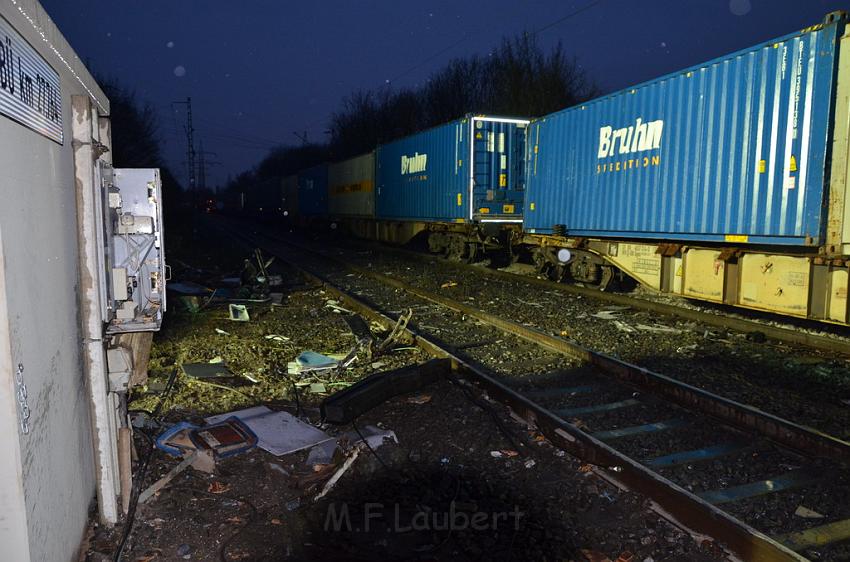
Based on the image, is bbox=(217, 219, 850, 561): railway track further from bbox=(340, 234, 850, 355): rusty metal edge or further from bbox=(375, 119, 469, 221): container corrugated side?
bbox=(375, 119, 469, 221): container corrugated side

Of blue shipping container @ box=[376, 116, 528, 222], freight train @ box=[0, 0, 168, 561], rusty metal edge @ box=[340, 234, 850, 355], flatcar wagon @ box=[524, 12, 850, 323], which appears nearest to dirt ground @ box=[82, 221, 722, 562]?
freight train @ box=[0, 0, 168, 561]

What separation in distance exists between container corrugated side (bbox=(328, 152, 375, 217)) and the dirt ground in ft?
62.6

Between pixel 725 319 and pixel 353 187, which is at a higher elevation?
pixel 353 187

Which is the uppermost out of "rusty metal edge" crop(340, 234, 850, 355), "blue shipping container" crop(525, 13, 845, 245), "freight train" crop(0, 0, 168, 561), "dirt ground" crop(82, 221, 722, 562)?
"blue shipping container" crop(525, 13, 845, 245)

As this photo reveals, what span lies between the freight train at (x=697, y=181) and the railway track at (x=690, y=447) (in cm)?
356

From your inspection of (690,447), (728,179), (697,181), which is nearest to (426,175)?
(697,181)

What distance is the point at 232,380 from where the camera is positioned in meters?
6.09

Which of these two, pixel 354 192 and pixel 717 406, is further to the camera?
pixel 354 192

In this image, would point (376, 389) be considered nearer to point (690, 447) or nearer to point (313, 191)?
point (690, 447)

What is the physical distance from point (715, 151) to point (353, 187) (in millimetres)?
19272

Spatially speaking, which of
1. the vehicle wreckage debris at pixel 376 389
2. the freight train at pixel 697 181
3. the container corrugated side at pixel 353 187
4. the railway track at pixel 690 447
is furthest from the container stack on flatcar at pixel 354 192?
the vehicle wreckage debris at pixel 376 389

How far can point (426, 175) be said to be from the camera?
60.1 feet

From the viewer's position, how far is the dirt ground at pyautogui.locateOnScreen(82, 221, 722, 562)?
317 cm

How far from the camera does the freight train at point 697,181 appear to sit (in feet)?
24.2
